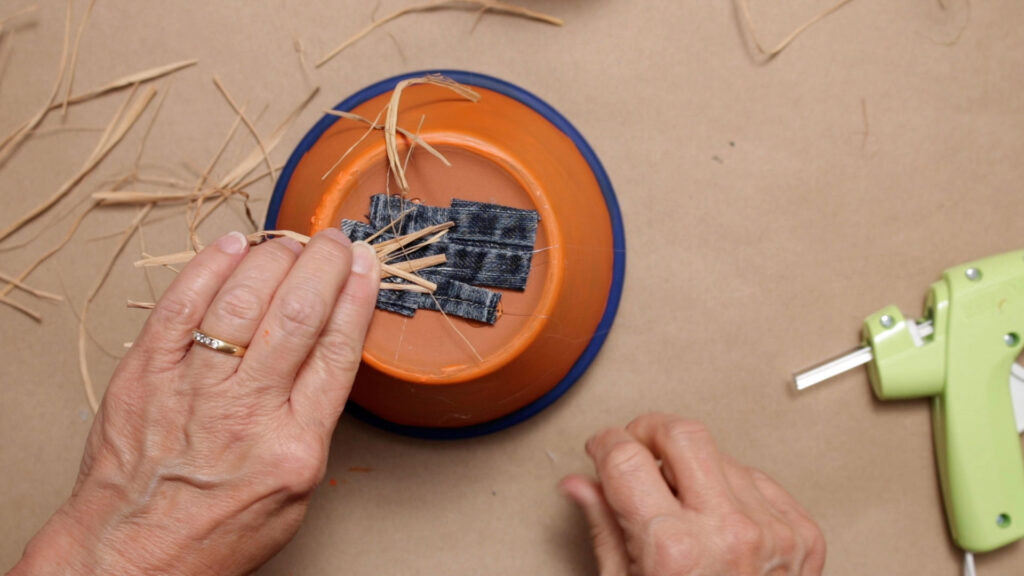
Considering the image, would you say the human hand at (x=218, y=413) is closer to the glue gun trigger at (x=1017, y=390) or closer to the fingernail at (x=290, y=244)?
the fingernail at (x=290, y=244)

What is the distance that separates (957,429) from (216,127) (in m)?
1.19

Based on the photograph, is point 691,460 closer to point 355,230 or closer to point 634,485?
point 634,485

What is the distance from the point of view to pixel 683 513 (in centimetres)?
81

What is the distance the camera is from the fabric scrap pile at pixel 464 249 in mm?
879

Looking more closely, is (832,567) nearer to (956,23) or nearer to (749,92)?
(749,92)

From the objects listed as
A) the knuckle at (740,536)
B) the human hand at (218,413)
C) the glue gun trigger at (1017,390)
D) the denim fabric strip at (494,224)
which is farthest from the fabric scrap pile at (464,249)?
the glue gun trigger at (1017,390)

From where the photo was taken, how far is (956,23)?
3.75 ft

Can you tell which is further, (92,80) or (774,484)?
(92,80)

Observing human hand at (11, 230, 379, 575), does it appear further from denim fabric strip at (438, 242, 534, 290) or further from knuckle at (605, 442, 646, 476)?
knuckle at (605, 442, 646, 476)

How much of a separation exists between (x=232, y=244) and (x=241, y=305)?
8 centimetres

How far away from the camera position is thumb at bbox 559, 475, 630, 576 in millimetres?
876

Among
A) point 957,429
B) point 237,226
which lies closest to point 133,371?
point 237,226

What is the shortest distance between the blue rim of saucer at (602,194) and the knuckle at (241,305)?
371mm

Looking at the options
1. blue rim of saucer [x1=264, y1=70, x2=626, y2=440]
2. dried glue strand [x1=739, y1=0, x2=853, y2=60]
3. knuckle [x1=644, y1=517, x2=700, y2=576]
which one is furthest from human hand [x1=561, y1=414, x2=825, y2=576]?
dried glue strand [x1=739, y1=0, x2=853, y2=60]
